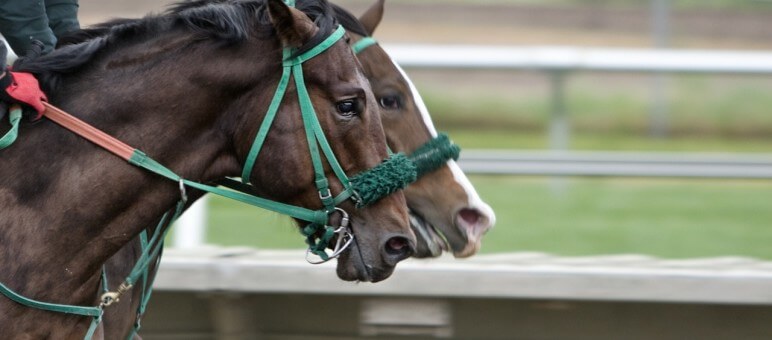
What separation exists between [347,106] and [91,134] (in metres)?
0.66

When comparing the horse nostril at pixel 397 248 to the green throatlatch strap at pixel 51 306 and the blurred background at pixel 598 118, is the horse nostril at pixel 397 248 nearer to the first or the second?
the green throatlatch strap at pixel 51 306

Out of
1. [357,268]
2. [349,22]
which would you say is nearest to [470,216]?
[349,22]

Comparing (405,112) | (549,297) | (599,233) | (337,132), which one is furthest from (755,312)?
(599,233)

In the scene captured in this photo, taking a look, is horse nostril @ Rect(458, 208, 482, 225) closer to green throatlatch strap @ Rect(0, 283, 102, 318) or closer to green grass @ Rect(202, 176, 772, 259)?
green throatlatch strap @ Rect(0, 283, 102, 318)

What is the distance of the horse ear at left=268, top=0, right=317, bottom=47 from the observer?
3205mm

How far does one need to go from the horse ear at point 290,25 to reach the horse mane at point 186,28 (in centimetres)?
2

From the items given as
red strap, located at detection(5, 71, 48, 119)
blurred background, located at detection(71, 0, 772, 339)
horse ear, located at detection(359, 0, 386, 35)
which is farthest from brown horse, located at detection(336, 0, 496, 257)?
red strap, located at detection(5, 71, 48, 119)

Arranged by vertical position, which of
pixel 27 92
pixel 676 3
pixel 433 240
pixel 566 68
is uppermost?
pixel 27 92

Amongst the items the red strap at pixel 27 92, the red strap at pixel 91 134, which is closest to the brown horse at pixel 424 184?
the red strap at pixel 91 134

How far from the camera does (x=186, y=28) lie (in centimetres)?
337

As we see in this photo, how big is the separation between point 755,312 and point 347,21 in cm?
184

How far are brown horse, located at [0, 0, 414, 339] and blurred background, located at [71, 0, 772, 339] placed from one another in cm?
46

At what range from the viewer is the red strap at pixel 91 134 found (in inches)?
128

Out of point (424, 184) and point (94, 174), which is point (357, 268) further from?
point (424, 184)
